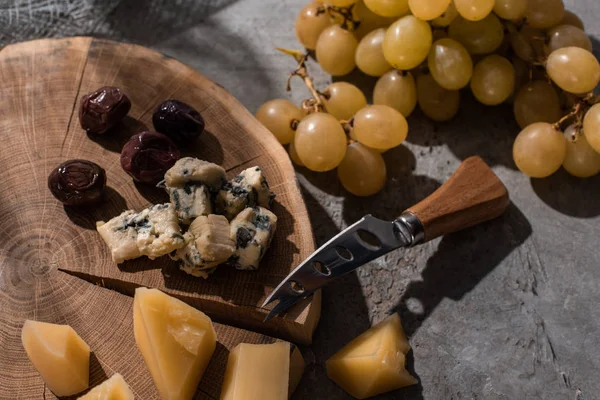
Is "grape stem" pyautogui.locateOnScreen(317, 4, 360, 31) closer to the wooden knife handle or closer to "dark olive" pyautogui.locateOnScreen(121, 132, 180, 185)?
the wooden knife handle

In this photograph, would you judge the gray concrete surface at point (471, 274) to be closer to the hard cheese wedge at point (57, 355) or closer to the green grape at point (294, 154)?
the green grape at point (294, 154)

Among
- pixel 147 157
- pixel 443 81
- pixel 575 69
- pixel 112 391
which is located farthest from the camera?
pixel 443 81

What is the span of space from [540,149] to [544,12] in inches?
12.3

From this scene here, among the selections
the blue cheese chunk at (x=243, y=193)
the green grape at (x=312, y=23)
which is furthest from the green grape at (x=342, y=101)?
the blue cheese chunk at (x=243, y=193)

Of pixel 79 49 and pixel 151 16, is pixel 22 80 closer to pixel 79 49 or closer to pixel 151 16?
pixel 79 49

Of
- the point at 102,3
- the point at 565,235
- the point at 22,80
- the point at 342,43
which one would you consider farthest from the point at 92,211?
the point at 565,235

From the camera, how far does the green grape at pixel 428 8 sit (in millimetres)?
1266

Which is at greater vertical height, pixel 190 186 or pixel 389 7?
pixel 389 7

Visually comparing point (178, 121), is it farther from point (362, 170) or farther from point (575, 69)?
point (575, 69)

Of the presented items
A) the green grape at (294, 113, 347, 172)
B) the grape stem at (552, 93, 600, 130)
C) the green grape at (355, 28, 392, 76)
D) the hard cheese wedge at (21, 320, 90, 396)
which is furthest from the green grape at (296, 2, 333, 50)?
the hard cheese wedge at (21, 320, 90, 396)

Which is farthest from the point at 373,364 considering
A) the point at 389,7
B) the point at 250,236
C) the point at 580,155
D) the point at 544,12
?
the point at 544,12

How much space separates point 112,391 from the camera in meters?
0.94

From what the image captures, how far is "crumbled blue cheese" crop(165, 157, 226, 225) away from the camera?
3.57ft

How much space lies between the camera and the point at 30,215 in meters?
1.18
